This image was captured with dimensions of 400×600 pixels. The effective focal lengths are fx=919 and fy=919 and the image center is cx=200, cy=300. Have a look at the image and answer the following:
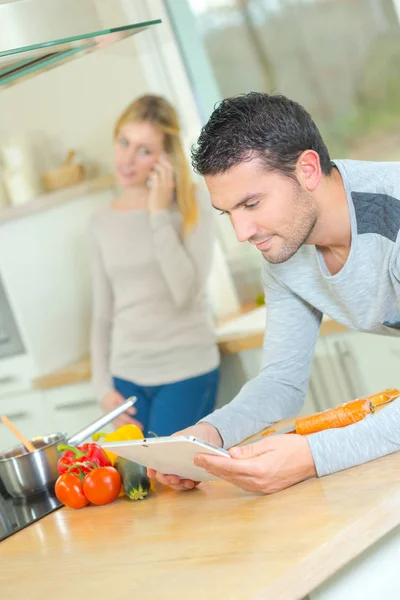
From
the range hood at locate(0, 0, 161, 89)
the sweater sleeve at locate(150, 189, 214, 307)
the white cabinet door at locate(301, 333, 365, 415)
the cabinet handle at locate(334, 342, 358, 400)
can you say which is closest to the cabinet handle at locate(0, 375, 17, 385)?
the sweater sleeve at locate(150, 189, 214, 307)

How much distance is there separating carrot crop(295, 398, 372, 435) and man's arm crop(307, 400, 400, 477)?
0.07 m

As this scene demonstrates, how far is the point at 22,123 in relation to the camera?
4.11 m

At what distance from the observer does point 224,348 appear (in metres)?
3.58

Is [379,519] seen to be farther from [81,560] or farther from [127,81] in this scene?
[127,81]

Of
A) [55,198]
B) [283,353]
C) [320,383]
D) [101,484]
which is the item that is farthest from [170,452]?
[55,198]

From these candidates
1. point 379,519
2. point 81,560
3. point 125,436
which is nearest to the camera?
point 379,519

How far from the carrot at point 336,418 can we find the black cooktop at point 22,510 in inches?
23.1

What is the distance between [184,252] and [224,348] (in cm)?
42

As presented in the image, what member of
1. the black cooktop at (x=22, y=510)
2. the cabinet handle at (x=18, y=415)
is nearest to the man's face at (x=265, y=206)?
the black cooktop at (x=22, y=510)


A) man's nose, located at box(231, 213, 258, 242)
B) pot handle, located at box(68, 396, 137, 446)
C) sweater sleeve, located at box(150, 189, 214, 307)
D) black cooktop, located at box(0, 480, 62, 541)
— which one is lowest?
black cooktop, located at box(0, 480, 62, 541)

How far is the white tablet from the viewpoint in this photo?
1.55 metres

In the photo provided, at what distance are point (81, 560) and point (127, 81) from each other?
277 centimetres

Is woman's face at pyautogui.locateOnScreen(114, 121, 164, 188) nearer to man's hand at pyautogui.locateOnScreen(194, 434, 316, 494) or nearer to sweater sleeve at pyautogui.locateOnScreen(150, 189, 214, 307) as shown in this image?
sweater sleeve at pyautogui.locateOnScreen(150, 189, 214, 307)

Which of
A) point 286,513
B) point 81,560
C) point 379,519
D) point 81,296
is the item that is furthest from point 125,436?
point 81,296
